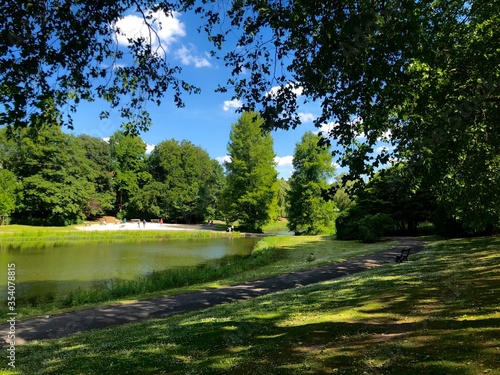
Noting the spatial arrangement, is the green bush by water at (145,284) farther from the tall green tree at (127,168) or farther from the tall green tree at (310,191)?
the tall green tree at (127,168)

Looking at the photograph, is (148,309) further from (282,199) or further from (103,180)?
(282,199)

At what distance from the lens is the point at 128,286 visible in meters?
14.9

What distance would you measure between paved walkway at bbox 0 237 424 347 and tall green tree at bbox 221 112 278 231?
110 feet

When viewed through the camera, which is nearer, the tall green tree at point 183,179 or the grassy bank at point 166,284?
the grassy bank at point 166,284

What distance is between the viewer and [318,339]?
615 centimetres

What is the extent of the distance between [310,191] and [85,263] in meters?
28.0

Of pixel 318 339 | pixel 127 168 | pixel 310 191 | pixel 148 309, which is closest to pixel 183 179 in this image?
pixel 127 168

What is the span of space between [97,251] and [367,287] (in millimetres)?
24363

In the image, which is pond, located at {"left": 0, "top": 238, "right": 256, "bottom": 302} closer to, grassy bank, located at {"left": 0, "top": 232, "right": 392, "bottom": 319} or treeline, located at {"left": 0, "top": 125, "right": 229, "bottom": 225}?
grassy bank, located at {"left": 0, "top": 232, "right": 392, "bottom": 319}

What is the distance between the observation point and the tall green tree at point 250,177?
5000 cm

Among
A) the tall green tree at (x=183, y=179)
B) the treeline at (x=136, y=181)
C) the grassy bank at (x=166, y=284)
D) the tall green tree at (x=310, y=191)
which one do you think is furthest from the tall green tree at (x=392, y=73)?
the tall green tree at (x=183, y=179)

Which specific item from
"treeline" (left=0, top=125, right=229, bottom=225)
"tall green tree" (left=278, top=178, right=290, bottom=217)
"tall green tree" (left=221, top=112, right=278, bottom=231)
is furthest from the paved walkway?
"tall green tree" (left=278, top=178, right=290, bottom=217)

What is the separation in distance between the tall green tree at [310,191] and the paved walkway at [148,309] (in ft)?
90.4

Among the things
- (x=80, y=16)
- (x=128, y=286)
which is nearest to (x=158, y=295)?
(x=128, y=286)
